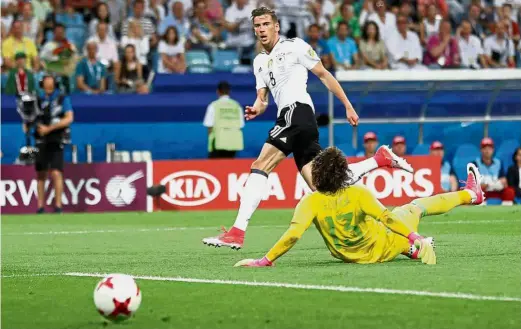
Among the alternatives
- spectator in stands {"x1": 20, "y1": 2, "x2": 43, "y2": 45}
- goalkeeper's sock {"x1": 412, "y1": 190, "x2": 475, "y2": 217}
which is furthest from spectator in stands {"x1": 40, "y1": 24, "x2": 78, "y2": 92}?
goalkeeper's sock {"x1": 412, "y1": 190, "x2": 475, "y2": 217}

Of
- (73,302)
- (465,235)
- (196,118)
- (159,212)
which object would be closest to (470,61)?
(196,118)

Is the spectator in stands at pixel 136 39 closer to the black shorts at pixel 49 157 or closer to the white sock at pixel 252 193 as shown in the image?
the black shorts at pixel 49 157

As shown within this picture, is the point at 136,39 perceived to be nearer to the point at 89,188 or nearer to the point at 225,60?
the point at 225,60

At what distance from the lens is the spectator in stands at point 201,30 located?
2475 centimetres

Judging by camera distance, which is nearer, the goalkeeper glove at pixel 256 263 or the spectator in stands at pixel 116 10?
the goalkeeper glove at pixel 256 263

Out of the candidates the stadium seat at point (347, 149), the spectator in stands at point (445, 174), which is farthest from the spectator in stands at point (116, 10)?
the spectator in stands at point (445, 174)

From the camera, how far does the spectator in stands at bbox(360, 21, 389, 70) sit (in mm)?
24422

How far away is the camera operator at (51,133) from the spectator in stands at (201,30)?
15.1 ft

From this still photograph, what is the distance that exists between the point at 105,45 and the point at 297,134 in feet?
40.9

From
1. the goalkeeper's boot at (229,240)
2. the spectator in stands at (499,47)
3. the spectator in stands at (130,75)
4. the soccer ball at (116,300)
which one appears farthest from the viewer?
the spectator in stands at (499,47)

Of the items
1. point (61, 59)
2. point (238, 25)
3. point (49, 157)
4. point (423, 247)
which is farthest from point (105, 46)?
point (423, 247)

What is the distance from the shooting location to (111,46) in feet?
77.4

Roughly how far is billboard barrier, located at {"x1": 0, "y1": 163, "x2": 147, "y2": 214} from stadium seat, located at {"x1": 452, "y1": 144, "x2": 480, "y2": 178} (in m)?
5.63

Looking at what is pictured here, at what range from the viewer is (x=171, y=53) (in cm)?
2395
